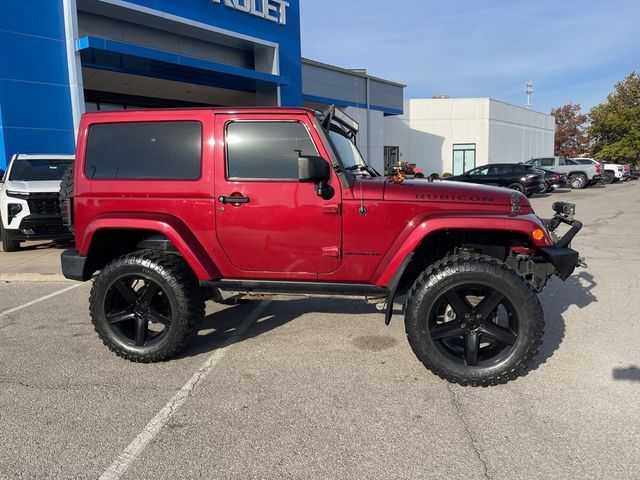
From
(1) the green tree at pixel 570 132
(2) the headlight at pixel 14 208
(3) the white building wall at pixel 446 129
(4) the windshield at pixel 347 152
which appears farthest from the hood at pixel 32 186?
(1) the green tree at pixel 570 132

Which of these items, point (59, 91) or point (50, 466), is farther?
point (59, 91)

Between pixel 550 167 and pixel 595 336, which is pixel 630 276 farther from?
pixel 550 167

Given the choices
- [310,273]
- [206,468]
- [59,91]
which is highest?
[59,91]

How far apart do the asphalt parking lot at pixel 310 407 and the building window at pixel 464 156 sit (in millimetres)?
35502

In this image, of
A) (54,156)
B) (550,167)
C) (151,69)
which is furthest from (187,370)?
(550,167)

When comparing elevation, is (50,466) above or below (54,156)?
below

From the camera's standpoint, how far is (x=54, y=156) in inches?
390

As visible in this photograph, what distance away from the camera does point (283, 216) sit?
3.65 meters

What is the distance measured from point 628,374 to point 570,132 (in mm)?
78604

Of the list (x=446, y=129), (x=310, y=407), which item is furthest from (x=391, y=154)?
(x=310, y=407)

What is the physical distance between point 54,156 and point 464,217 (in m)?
9.36

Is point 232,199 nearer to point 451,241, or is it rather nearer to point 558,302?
point 451,241

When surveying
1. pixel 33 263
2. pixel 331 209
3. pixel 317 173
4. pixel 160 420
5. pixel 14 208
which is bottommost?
pixel 160 420

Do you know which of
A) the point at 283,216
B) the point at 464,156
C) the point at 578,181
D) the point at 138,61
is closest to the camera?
the point at 283,216
